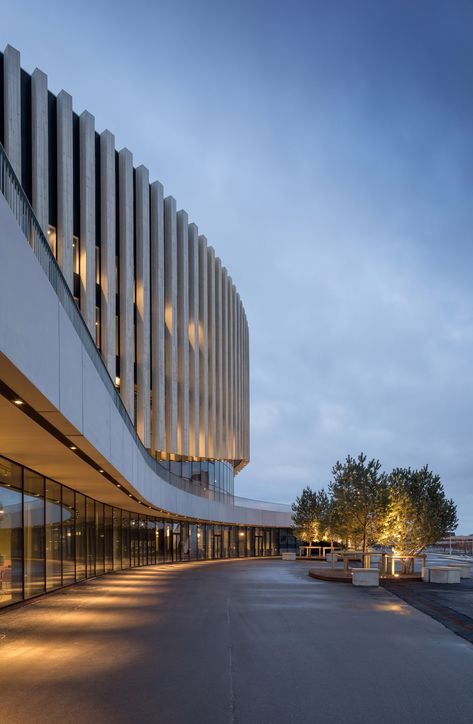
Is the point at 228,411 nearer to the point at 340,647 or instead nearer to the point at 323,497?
the point at 323,497

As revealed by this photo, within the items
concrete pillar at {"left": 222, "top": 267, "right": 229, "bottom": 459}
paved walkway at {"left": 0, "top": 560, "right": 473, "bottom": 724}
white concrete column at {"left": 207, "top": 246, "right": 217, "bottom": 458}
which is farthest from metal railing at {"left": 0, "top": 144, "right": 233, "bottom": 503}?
concrete pillar at {"left": 222, "top": 267, "right": 229, "bottom": 459}

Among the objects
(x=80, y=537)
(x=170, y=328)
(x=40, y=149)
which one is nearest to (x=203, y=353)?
(x=170, y=328)

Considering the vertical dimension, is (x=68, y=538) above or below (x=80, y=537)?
above

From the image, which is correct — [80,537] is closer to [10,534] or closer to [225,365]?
[10,534]

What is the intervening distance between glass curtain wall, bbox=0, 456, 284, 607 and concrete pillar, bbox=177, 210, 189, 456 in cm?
609

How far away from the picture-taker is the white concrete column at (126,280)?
41.8 metres

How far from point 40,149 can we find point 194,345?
22.3 meters

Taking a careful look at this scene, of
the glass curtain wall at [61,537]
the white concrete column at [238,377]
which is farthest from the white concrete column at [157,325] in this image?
the white concrete column at [238,377]

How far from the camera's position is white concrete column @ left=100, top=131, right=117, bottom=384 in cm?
3969

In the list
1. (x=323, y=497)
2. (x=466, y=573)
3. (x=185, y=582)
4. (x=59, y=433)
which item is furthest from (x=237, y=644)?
(x=323, y=497)

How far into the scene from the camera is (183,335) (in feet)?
166

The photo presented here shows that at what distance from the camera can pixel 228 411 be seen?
63250mm

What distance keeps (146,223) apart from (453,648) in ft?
120

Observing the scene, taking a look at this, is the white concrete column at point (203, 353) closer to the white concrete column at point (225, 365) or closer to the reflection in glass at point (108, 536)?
the white concrete column at point (225, 365)
